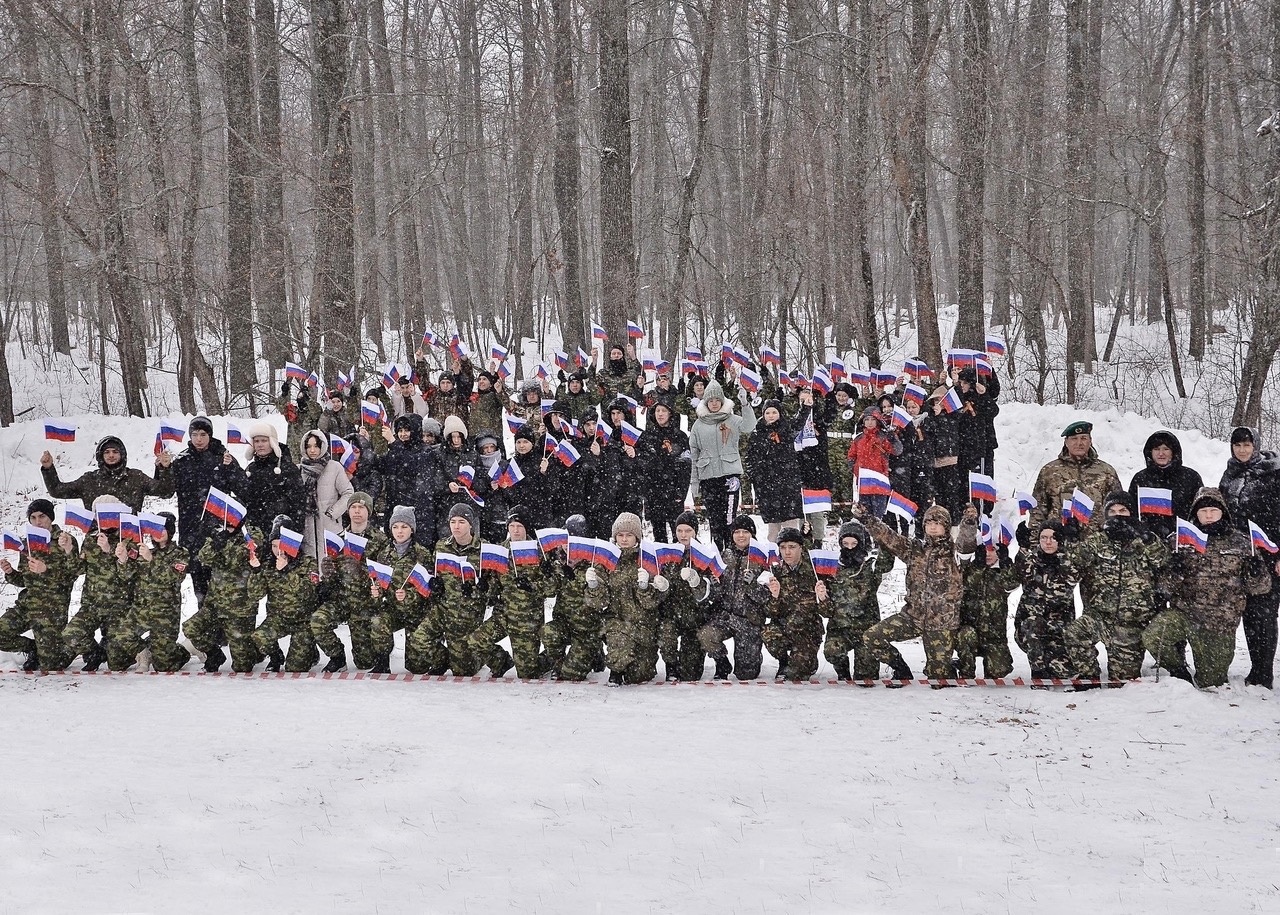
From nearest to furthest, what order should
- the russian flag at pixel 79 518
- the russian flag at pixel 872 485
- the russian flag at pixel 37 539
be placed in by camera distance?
the russian flag at pixel 37 539
the russian flag at pixel 79 518
the russian flag at pixel 872 485

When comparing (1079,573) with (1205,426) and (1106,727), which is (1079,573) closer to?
(1106,727)

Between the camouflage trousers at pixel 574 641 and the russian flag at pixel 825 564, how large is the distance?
169 cm

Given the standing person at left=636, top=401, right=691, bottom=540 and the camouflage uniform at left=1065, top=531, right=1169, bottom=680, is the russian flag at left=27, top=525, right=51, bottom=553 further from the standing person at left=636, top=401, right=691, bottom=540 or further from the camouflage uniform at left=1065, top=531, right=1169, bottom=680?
the camouflage uniform at left=1065, top=531, right=1169, bottom=680

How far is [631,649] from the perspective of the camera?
8.00 meters

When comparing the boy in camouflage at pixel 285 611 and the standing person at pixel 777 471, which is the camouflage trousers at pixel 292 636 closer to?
the boy in camouflage at pixel 285 611

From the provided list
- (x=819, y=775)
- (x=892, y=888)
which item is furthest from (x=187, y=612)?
(x=892, y=888)

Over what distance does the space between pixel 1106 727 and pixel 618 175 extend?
42.6ft

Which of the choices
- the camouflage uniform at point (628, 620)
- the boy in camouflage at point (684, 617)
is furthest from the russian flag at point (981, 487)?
the camouflage uniform at point (628, 620)

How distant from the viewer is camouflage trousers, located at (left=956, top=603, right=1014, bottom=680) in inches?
302

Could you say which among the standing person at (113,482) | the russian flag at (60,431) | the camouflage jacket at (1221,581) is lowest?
the camouflage jacket at (1221,581)

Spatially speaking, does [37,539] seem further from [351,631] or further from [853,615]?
[853,615]

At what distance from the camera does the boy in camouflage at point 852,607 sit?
7922 millimetres

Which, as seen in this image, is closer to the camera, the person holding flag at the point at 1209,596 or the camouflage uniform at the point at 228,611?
the person holding flag at the point at 1209,596

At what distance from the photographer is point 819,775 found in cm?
613
